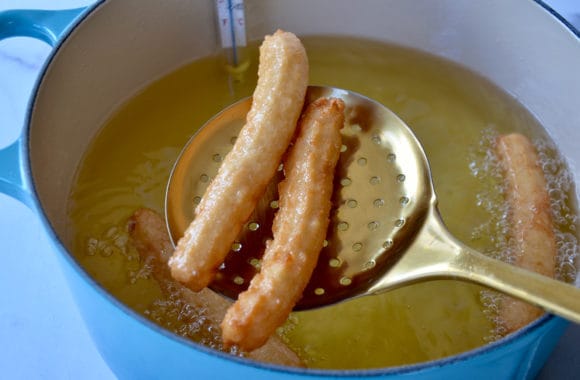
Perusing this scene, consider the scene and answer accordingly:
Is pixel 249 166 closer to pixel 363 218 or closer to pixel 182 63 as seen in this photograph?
pixel 363 218

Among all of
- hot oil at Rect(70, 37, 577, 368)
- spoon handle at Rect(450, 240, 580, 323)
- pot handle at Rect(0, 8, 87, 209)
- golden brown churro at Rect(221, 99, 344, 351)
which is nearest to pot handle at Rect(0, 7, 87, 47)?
pot handle at Rect(0, 8, 87, 209)

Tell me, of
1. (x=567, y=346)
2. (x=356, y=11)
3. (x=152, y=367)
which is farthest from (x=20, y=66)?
(x=567, y=346)

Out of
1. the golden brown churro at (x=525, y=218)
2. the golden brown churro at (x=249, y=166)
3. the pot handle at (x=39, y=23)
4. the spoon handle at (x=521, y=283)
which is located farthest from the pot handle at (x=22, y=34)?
the golden brown churro at (x=525, y=218)

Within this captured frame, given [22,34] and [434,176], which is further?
[434,176]

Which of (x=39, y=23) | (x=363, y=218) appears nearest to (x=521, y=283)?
(x=363, y=218)

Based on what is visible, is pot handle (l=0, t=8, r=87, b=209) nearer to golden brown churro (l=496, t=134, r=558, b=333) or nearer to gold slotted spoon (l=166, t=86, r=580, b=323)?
gold slotted spoon (l=166, t=86, r=580, b=323)

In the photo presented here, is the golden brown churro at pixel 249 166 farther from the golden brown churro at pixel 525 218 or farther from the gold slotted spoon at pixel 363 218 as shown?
the golden brown churro at pixel 525 218

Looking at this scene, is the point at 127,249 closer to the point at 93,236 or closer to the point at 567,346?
the point at 93,236
